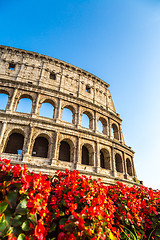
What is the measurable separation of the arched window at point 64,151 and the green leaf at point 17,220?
38.8 ft

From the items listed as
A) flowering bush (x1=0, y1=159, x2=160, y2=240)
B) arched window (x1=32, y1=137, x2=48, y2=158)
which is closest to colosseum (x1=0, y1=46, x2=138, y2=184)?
arched window (x1=32, y1=137, x2=48, y2=158)

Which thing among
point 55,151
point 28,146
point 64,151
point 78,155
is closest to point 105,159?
point 78,155

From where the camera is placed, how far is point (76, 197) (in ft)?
8.77

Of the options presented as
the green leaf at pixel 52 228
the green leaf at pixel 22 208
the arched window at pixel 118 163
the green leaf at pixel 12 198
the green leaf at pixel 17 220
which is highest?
the arched window at pixel 118 163

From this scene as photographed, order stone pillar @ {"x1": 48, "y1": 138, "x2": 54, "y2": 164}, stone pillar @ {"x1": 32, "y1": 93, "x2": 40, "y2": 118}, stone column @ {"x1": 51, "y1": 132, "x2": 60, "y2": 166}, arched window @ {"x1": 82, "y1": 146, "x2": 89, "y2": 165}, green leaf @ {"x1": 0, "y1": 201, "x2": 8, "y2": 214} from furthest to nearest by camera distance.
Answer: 1. arched window @ {"x1": 82, "y1": 146, "x2": 89, "y2": 165}
2. stone pillar @ {"x1": 32, "y1": 93, "x2": 40, "y2": 118}
3. stone pillar @ {"x1": 48, "y1": 138, "x2": 54, "y2": 164}
4. stone column @ {"x1": 51, "y1": 132, "x2": 60, "y2": 166}
5. green leaf @ {"x1": 0, "y1": 201, "x2": 8, "y2": 214}

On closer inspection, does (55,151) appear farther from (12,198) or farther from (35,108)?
(12,198)

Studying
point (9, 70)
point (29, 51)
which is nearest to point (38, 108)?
point (9, 70)

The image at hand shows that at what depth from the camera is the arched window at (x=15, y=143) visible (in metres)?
12.1

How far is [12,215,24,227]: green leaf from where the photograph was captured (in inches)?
67.0

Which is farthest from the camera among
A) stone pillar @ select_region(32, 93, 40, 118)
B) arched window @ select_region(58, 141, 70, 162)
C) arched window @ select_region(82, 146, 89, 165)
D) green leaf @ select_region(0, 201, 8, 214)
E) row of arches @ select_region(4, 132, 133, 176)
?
arched window @ select_region(82, 146, 89, 165)

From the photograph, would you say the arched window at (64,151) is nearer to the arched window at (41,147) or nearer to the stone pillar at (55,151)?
the stone pillar at (55,151)

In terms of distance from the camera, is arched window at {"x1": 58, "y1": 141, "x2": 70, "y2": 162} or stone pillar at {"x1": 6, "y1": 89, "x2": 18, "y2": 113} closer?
stone pillar at {"x1": 6, "y1": 89, "x2": 18, "y2": 113}

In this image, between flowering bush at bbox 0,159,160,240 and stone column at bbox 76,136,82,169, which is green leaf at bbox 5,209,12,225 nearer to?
flowering bush at bbox 0,159,160,240

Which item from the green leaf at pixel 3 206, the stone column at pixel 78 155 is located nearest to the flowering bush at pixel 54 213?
the green leaf at pixel 3 206
